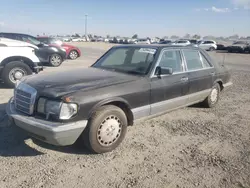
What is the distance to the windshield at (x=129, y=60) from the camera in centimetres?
441

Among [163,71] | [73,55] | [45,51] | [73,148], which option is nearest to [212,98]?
[163,71]

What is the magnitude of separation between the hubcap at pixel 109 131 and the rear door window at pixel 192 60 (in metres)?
2.19

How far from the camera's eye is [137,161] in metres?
3.52

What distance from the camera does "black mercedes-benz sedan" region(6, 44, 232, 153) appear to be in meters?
3.26

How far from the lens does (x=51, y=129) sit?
312 cm

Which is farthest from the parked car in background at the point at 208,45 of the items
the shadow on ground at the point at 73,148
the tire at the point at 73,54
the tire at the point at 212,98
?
the shadow on ground at the point at 73,148

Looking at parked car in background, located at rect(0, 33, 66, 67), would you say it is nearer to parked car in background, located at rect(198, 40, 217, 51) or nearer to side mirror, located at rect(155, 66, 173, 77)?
side mirror, located at rect(155, 66, 173, 77)

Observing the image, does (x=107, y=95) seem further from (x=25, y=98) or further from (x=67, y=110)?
(x=25, y=98)

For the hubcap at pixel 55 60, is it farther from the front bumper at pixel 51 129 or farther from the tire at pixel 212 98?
the front bumper at pixel 51 129

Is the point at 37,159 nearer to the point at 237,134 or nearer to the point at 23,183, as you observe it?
the point at 23,183

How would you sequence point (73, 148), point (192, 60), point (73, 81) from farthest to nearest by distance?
point (192, 60)
point (73, 148)
point (73, 81)

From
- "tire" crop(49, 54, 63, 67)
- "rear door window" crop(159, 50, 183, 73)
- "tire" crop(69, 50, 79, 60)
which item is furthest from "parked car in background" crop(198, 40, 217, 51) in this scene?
"rear door window" crop(159, 50, 183, 73)

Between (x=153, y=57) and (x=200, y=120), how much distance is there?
6.02 ft

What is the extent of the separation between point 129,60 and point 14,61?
14.7ft
